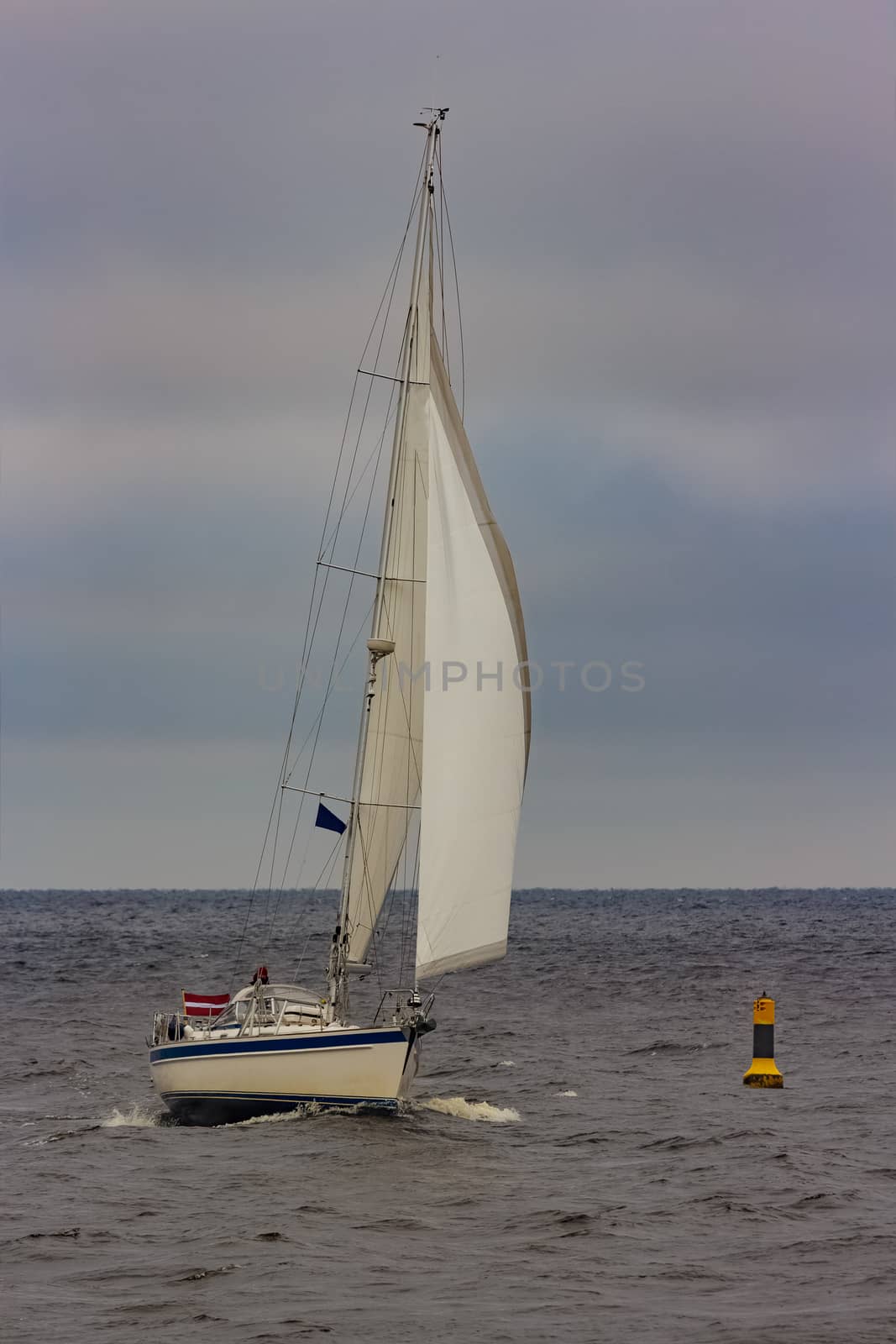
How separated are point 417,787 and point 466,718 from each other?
242cm

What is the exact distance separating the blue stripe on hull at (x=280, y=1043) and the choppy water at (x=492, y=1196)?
1264 mm

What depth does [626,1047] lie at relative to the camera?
135ft

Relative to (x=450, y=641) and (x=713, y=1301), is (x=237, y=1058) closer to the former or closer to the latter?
(x=450, y=641)

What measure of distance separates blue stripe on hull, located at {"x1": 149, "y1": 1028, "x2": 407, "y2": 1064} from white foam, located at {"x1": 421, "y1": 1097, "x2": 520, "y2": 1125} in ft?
11.4

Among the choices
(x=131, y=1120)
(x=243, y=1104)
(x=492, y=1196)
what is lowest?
(x=492, y=1196)

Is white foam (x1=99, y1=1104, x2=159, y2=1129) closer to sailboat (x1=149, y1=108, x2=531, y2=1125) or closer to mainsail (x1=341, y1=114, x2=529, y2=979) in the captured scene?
sailboat (x1=149, y1=108, x2=531, y2=1125)

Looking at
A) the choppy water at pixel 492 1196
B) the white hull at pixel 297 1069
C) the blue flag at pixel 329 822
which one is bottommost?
the choppy water at pixel 492 1196

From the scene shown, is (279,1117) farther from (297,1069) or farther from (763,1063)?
(763,1063)

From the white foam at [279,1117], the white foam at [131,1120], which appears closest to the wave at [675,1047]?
the white foam at [131,1120]

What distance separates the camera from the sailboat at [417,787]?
27.3 m

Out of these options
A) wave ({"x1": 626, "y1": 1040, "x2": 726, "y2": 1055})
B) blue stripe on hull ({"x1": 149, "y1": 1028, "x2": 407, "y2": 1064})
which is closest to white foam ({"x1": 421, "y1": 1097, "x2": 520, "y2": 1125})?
blue stripe on hull ({"x1": 149, "y1": 1028, "x2": 407, "y2": 1064})

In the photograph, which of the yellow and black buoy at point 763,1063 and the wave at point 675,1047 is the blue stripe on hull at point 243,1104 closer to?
the yellow and black buoy at point 763,1063

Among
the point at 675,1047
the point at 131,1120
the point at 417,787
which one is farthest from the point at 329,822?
Answer: the point at 675,1047

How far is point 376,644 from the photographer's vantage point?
29.3 m
